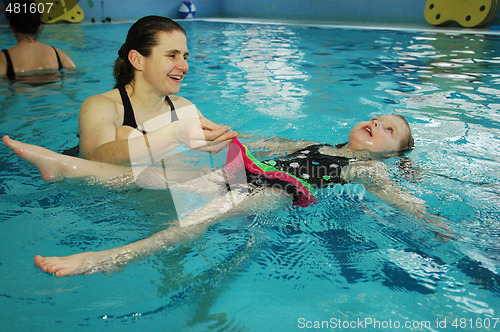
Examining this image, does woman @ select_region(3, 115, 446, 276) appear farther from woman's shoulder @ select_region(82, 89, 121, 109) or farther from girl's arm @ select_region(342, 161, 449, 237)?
woman's shoulder @ select_region(82, 89, 121, 109)

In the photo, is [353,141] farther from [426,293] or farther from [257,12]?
[257,12]

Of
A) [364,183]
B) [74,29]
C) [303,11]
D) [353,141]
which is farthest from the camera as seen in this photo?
[303,11]

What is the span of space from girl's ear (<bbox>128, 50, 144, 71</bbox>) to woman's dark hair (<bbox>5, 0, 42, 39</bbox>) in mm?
2970

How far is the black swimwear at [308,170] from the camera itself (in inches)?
100

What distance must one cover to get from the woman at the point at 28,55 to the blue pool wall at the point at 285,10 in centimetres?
1209

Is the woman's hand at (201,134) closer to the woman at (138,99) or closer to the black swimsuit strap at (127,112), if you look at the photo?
the woman at (138,99)

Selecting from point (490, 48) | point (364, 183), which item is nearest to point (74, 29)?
point (490, 48)

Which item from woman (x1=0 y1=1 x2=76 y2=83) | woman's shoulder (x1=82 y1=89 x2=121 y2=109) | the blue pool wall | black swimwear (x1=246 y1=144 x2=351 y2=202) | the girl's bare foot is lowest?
the girl's bare foot

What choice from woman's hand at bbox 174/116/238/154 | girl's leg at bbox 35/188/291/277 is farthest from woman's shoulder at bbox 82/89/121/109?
girl's leg at bbox 35/188/291/277

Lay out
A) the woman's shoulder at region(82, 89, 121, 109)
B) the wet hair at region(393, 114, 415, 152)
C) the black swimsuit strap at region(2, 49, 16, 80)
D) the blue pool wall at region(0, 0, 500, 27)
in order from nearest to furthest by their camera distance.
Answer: the woman's shoulder at region(82, 89, 121, 109) < the wet hair at region(393, 114, 415, 152) < the black swimsuit strap at region(2, 49, 16, 80) < the blue pool wall at region(0, 0, 500, 27)

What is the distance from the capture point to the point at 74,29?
13641 mm

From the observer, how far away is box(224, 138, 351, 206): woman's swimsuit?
8.22 feet

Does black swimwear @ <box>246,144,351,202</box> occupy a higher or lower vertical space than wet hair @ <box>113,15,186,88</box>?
lower

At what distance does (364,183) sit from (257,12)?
18512 millimetres
